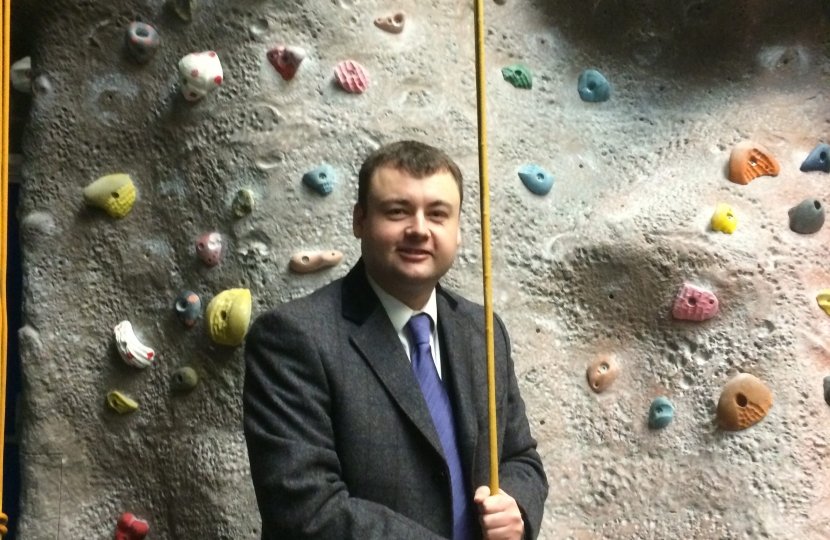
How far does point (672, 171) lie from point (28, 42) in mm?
1403

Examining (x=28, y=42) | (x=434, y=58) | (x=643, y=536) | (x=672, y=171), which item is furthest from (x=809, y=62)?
(x=28, y=42)

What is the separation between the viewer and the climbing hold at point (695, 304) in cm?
147

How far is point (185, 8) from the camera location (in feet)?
4.95

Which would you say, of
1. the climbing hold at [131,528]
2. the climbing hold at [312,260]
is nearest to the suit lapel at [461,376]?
the climbing hold at [312,260]

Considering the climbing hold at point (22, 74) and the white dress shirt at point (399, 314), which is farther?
the climbing hold at point (22, 74)

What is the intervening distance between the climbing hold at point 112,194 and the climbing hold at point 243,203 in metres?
0.22

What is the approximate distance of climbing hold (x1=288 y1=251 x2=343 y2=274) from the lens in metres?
1.42

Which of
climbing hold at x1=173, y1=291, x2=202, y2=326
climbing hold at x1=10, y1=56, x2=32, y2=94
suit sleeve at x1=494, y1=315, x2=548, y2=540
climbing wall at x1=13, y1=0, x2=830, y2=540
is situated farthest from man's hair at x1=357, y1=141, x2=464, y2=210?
climbing hold at x1=10, y1=56, x2=32, y2=94

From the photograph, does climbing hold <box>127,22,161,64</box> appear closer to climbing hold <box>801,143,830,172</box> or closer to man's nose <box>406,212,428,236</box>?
man's nose <box>406,212,428,236</box>

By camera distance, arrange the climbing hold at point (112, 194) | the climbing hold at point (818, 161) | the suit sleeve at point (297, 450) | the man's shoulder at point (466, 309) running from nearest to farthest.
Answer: the suit sleeve at point (297, 450) → the man's shoulder at point (466, 309) → the climbing hold at point (112, 194) → the climbing hold at point (818, 161)

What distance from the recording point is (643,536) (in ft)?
4.70

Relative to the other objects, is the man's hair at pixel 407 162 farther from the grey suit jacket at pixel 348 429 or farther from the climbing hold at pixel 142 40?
the climbing hold at pixel 142 40

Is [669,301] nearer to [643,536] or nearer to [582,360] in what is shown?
[582,360]

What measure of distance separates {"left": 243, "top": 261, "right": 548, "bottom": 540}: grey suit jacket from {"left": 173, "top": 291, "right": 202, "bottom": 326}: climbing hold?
0.56 metres
